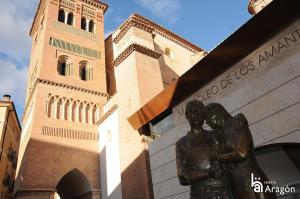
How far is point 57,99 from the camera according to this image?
53.7 ft

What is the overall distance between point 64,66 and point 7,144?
31.0 ft

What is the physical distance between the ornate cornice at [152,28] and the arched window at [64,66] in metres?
4.42

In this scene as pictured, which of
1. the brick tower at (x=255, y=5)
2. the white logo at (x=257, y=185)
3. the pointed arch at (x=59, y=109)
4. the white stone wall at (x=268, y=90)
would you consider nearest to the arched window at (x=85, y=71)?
the pointed arch at (x=59, y=109)

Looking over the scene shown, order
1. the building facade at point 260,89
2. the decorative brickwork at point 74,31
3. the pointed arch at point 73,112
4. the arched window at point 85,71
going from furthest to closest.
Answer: the decorative brickwork at point 74,31
the arched window at point 85,71
the pointed arch at point 73,112
the building facade at point 260,89

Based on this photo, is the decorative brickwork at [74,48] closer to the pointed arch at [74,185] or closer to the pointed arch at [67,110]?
the pointed arch at [67,110]

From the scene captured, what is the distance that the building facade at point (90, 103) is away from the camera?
1266 centimetres

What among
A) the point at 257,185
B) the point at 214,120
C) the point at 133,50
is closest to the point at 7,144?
the point at 133,50

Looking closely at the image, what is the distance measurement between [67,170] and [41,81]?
17.0ft

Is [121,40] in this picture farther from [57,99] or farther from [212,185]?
[212,185]

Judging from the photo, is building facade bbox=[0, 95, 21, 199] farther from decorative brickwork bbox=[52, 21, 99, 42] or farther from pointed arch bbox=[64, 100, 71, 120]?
pointed arch bbox=[64, 100, 71, 120]

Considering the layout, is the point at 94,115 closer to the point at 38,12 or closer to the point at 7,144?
the point at 7,144

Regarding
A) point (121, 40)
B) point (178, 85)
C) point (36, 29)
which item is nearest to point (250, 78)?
point (178, 85)

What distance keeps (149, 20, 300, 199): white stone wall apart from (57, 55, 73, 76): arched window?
11513 millimetres

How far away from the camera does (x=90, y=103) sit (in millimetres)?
17266
